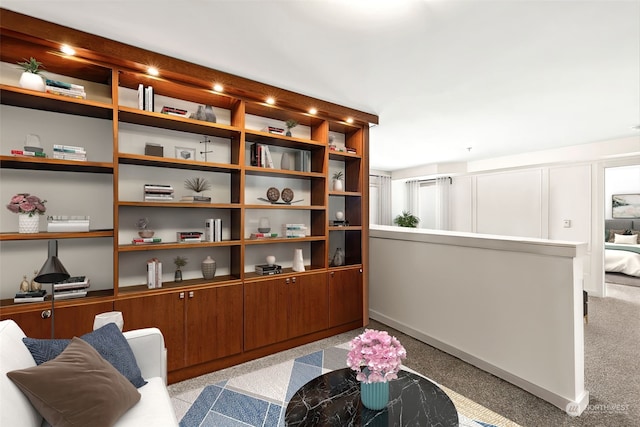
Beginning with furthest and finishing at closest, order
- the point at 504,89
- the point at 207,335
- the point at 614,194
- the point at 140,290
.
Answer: the point at 614,194, the point at 504,89, the point at 207,335, the point at 140,290

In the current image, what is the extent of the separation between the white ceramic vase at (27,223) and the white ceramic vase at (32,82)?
0.85 meters

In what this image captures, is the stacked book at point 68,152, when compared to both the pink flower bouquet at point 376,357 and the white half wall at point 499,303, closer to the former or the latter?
the pink flower bouquet at point 376,357

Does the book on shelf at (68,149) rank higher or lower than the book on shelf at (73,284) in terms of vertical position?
higher

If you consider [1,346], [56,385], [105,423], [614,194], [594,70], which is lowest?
[105,423]

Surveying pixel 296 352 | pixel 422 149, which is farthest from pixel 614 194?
pixel 296 352

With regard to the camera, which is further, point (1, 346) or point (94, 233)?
point (94, 233)

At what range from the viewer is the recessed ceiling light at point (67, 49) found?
6.79ft

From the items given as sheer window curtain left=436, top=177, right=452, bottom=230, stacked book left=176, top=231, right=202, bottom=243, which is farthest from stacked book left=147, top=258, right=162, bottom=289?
sheer window curtain left=436, top=177, right=452, bottom=230

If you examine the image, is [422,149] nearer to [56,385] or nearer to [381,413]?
[381,413]

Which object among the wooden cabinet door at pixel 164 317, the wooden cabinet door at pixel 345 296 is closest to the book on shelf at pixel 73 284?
the wooden cabinet door at pixel 164 317

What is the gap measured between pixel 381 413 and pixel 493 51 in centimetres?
251

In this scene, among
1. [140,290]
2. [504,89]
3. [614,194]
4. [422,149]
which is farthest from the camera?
[614,194]

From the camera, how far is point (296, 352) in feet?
10.1

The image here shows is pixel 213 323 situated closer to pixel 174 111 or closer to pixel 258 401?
pixel 258 401
